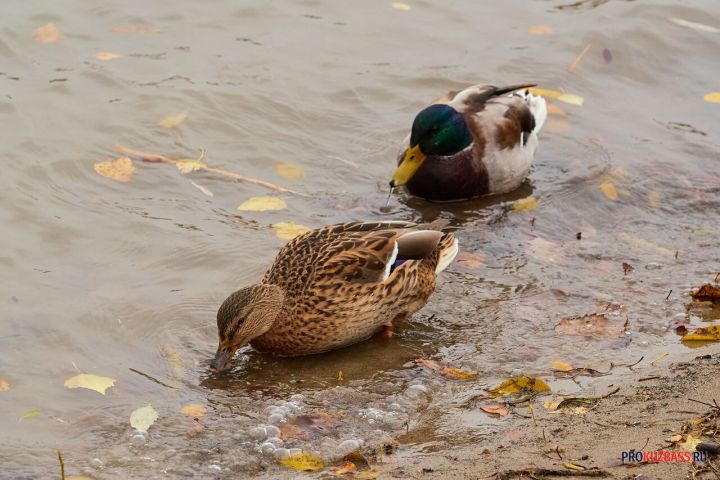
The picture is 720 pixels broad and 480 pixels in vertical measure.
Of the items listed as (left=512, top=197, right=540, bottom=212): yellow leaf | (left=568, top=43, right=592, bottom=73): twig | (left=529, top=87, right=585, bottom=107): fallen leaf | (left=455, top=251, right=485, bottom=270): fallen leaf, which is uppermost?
(left=568, top=43, right=592, bottom=73): twig

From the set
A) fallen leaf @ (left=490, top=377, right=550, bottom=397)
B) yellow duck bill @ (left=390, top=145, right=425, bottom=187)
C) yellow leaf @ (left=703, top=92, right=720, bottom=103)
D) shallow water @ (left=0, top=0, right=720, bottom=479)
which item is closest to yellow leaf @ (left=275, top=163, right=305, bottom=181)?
shallow water @ (left=0, top=0, right=720, bottom=479)

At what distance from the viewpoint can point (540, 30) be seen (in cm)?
Answer: 1048

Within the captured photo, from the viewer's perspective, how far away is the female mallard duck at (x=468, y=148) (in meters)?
8.08

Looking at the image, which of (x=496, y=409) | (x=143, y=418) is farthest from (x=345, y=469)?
(x=143, y=418)

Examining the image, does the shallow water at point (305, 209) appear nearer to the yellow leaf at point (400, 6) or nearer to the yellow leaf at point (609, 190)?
the yellow leaf at point (609, 190)

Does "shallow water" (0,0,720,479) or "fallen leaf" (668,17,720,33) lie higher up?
"fallen leaf" (668,17,720,33)

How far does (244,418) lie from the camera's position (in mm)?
4871

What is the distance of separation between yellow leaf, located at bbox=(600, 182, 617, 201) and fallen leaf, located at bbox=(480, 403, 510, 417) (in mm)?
3437

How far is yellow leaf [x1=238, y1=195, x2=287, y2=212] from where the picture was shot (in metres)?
7.28

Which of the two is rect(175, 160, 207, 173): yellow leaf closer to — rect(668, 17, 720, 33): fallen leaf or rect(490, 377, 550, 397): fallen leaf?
rect(490, 377, 550, 397): fallen leaf

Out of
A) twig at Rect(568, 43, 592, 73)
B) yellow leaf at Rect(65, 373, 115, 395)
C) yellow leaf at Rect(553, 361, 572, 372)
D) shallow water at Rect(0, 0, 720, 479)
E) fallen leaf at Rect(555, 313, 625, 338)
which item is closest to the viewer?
shallow water at Rect(0, 0, 720, 479)

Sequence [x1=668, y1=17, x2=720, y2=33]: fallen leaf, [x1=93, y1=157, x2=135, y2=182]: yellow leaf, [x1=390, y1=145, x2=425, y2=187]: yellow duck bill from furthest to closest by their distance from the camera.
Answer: [x1=668, y1=17, x2=720, y2=33]: fallen leaf, [x1=390, y1=145, x2=425, y2=187]: yellow duck bill, [x1=93, y1=157, x2=135, y2=182]: yellow leaf

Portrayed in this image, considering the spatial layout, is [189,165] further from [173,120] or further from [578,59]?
[578,59]

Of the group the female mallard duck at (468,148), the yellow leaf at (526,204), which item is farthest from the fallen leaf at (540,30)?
the yellow leaf at (526,204)
